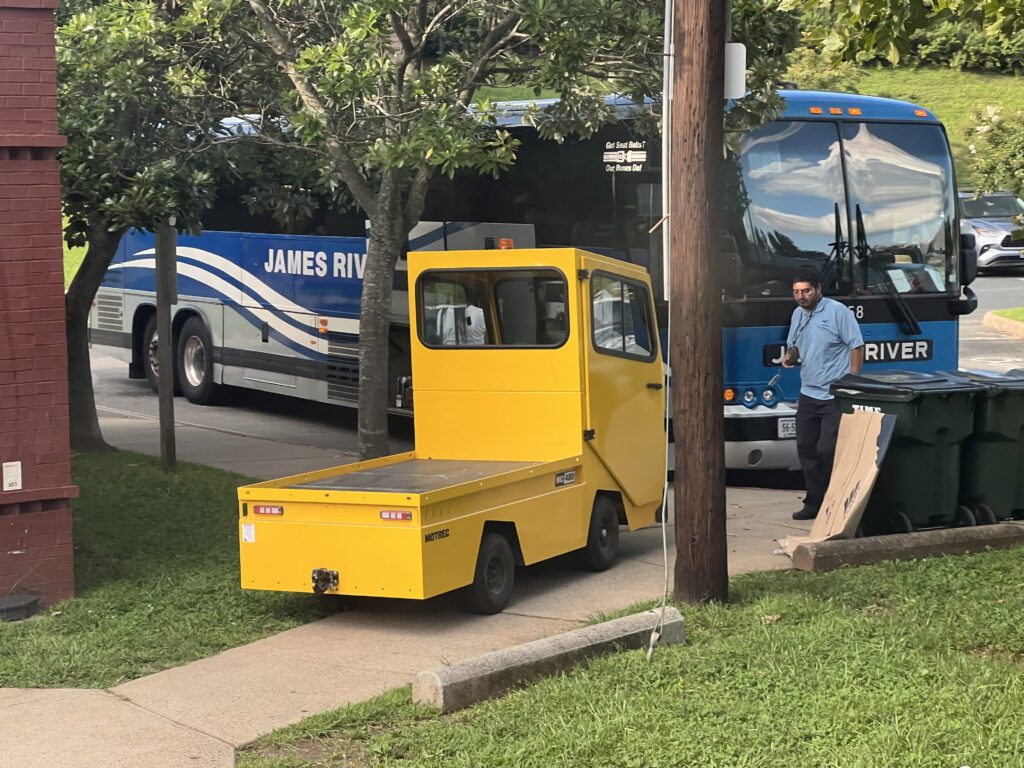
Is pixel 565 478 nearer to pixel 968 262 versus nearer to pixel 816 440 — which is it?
pixel 816 440

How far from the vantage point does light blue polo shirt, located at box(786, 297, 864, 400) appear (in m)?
10.6

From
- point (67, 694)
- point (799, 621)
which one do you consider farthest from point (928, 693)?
point (67, 694)

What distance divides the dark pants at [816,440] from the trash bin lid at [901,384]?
323 millimetres

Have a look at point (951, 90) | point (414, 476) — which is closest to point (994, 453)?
point (414, 476)

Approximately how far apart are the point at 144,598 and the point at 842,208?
22.3 ft

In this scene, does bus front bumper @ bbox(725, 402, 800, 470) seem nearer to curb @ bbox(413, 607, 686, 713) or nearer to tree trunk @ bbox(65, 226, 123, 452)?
curb @ bbox(413, 607, 686, 713)

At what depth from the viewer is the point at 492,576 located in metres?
8.41

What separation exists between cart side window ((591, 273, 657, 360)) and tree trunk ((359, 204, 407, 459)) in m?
2.19

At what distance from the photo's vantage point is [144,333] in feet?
62.3

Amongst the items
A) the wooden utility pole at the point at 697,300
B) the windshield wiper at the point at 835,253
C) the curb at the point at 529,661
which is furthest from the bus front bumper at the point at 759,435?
the curb at the point at 529,661

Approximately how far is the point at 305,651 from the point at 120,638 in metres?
1.00

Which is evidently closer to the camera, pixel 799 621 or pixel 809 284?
pixel 799 621

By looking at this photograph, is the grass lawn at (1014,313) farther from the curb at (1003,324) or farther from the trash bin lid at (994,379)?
the trash bin lid at (994,379)

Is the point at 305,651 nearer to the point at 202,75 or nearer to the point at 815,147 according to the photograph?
the point at 202,75
